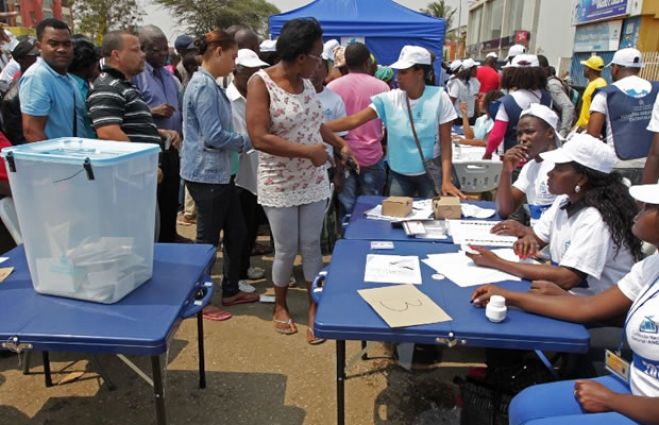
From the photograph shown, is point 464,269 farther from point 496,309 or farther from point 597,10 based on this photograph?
point 597,10

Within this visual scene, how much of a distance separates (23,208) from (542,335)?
1.70m

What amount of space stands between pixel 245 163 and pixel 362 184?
900mm

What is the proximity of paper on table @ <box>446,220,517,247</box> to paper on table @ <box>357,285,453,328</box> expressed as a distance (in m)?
0.64

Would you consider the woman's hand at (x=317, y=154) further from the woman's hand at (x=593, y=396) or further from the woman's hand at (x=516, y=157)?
the woman's hand at (x=593, y=396)

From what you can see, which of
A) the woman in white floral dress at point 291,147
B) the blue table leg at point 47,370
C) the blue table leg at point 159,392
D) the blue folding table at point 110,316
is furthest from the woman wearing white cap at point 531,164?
the blue table leg at point 47,370

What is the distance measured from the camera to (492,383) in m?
1.95

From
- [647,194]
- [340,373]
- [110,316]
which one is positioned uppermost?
[647,194]

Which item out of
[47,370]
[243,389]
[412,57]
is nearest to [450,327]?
[243,389]

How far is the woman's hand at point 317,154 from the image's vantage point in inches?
99.6

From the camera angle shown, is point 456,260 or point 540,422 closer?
point 540,422

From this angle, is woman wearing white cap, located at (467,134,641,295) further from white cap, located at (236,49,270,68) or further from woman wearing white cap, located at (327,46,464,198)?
white cap, located at (236,49,270,68)

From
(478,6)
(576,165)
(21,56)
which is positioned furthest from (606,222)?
(478,6)

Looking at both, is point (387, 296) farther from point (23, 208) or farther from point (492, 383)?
point (23, 208)

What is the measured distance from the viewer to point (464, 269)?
79.5 inches
